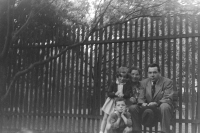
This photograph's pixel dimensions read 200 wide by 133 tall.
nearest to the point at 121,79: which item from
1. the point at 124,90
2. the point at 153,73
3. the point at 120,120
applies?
the point at 124,90

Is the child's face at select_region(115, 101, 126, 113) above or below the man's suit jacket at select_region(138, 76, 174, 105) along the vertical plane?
below

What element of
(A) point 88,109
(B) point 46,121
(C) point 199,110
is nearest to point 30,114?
(B) point 46,121

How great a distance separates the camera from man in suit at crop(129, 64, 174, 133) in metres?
4.20

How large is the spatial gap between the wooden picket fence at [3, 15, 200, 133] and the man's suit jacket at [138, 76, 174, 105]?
0.65 m

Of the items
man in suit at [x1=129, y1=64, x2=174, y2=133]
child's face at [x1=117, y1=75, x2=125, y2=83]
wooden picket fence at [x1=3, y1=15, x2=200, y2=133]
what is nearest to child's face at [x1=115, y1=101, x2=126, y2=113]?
man in suit at [x1=129, y1=64, x2=174, y2=133]

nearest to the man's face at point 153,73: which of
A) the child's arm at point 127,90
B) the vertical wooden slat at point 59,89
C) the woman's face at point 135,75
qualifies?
the woman's face at point 135,75

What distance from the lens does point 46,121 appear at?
6105 mm

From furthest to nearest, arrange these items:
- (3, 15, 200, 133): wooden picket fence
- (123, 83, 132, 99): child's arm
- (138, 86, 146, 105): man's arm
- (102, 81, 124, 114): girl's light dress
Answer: (3, 15, 200, 133): wooden picket fence < (102, 81, 124, 114): girl's light dress < (123, 83, 132, 99): child's arm < (138, 86, 146, 105): man's arm

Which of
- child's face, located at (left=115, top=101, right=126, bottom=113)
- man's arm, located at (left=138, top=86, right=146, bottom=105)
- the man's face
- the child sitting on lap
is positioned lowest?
the child sitting on lap

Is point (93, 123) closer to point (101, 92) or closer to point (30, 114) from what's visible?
point (101, 92)

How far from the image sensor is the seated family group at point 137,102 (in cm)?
435

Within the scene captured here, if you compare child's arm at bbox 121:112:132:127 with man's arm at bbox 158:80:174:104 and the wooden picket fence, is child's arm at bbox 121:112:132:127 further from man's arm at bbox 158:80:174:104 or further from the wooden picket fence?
the wooden picket fence

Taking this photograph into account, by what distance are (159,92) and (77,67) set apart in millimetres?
2242

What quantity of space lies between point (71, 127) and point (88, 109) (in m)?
0.65
